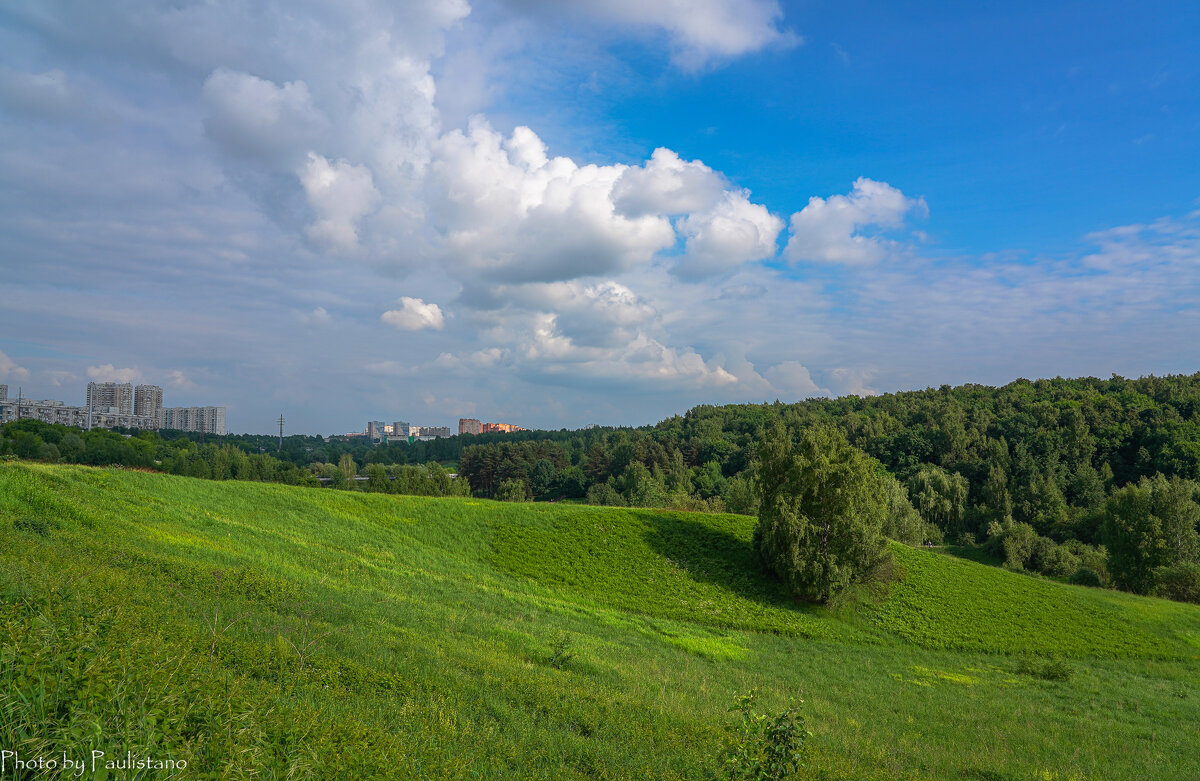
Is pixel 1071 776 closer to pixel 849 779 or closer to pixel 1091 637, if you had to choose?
pixel 849 779

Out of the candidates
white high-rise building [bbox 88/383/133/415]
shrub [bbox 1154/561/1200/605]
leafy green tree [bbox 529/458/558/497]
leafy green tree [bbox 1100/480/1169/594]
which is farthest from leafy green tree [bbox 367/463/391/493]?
white high-rise building [bbox 88/383/133/415]

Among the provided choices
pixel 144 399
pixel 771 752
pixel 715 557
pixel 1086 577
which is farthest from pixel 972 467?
pixel 144 399

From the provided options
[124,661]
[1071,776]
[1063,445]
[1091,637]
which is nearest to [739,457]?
[1063,445]

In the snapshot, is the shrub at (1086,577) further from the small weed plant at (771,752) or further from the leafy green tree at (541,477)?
the leafy green tree at (541,477)

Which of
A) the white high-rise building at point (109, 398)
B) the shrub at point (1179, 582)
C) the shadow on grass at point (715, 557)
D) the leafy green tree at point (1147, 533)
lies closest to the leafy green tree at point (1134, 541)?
the leafy green tree at point (1147, 533)

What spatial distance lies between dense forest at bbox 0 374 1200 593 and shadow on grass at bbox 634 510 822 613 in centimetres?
1837

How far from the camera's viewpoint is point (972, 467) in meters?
96.7

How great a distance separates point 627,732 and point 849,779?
378 cm

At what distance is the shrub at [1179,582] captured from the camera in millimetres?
42156

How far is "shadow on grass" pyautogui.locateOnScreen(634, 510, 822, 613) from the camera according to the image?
103 feet

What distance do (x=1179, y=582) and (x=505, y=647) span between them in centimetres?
5622

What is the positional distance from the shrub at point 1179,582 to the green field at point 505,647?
9.25m

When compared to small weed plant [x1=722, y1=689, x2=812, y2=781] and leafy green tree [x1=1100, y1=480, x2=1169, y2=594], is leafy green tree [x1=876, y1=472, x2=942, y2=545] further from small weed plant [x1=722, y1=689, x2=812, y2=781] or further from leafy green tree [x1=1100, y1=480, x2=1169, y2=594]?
small weed plant [x1=722, y1=689, x2=812, y2=781]

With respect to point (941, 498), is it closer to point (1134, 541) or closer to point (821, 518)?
point (1134, 541)
